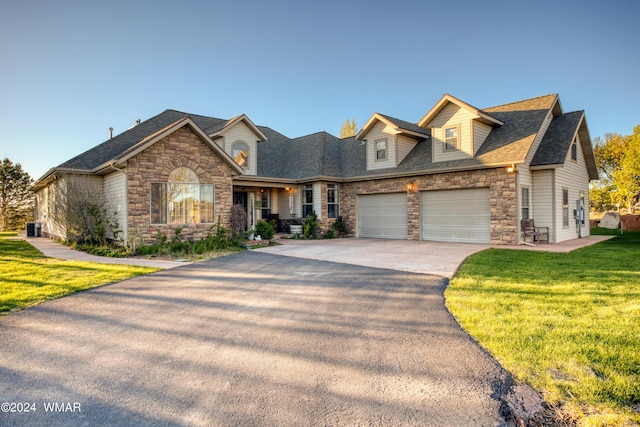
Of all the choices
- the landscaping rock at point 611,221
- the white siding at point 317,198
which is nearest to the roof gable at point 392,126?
the white siding at point 317,198

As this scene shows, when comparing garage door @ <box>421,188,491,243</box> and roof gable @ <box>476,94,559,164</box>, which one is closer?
roof gable @ <box>476,94,559,164</box>

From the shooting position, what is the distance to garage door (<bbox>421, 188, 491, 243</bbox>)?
1365cm

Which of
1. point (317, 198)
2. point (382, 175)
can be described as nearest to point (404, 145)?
point (382, 175)

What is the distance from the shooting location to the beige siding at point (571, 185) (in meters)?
14.2

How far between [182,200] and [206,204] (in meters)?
0.92

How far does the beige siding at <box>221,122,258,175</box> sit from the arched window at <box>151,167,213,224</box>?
3630mm

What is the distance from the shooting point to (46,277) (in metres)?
7.58

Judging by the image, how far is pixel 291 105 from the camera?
2511 centimetres

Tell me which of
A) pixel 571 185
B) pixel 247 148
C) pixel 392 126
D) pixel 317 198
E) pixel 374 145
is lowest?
pixel 317 198

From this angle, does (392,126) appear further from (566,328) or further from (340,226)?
(566,328)

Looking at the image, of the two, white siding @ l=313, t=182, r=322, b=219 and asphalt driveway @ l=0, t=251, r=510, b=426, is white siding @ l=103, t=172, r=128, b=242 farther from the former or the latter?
white siding @ l=313, t=182, r=322, b=219

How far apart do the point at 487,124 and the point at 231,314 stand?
13992mm

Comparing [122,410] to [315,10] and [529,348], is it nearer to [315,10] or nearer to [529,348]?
[529,348]

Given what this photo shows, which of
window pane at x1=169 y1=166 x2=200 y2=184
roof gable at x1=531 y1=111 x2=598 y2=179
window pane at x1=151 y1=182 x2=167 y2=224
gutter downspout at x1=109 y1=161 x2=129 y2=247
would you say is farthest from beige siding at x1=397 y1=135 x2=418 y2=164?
gutter downspout at x1=109 y1=161 x2=129 y2=247
